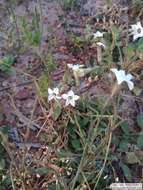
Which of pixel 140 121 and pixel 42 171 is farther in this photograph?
pixel 140 121

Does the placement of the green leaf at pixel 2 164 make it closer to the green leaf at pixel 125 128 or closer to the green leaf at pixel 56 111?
the green leaf at pixel 56 111

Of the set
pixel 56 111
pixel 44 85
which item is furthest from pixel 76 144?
pixel 44 85

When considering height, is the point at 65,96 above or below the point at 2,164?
above

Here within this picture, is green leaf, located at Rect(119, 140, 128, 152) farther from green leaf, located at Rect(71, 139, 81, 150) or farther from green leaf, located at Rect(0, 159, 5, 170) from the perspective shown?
green leaf, located at Rect(0, 159, 5, 170)

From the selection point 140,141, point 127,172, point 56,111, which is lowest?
point 127,172

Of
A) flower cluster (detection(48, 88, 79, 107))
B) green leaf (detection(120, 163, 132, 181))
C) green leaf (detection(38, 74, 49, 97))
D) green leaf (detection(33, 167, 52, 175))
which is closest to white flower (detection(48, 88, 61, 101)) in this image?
flower cluster (detection(48, 88, 79, 107))

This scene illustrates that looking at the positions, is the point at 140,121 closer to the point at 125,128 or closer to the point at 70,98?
the point at 125,128

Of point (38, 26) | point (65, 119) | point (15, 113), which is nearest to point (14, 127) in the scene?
point (15, 113)

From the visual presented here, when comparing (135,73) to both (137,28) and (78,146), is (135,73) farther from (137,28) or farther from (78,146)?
(78,146)

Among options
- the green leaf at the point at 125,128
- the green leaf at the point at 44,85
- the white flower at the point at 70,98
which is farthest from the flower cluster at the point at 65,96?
the green leaf at the point at 125,128
